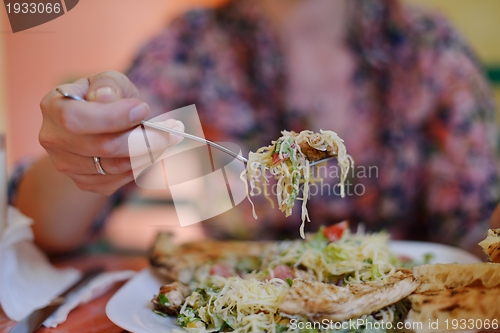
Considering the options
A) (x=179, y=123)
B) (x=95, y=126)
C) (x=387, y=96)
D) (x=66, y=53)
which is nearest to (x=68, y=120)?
(x=95, y=126)

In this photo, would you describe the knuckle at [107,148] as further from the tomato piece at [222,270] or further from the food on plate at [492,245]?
the food on plate at [492,245]

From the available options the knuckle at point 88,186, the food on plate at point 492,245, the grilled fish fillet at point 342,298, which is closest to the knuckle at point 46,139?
the knuckle at point 88,186

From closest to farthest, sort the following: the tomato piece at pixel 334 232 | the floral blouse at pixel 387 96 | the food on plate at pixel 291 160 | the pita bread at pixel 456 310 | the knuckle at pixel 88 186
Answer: the pita bread at pixel 456 310, the food on plate at pixel 291 160, the knuckle at pixel 88 186, the tomato piece at pixel 334 232, the floral blouse at pixel 387 96

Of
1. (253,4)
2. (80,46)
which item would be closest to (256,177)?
(80,46)

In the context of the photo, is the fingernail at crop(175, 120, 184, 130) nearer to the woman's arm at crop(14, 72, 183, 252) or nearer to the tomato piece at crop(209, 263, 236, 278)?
the woman's arm at crop(14, 72, 183, 252)

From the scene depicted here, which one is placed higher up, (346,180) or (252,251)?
(346,180)

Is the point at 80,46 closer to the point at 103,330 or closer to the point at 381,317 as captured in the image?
the point at 103,330

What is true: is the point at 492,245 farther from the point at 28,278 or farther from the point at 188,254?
the point at 28,278
